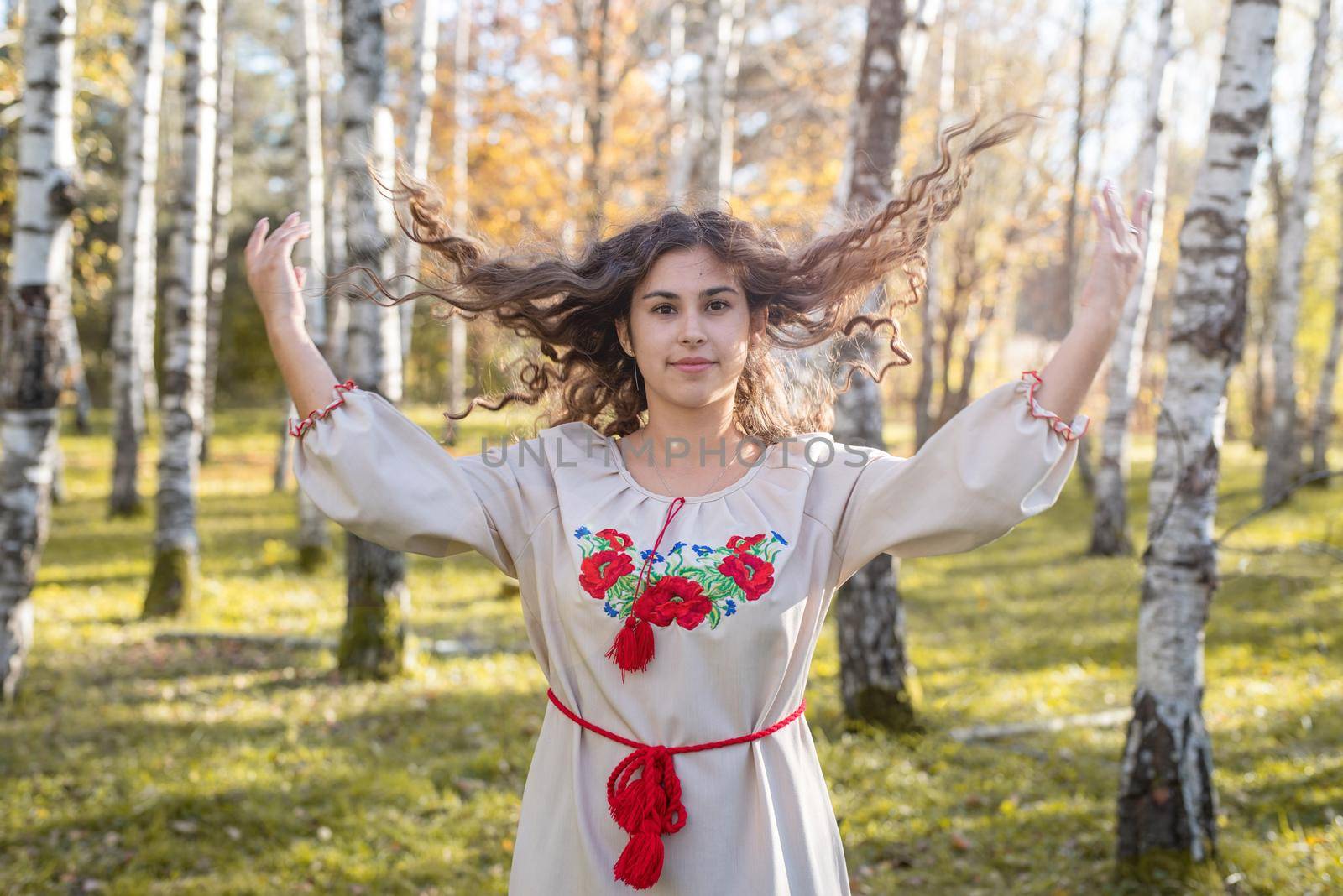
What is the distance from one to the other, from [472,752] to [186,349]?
14.0 feet

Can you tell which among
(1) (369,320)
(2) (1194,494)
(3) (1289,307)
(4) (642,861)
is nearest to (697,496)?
(4) (642,861)

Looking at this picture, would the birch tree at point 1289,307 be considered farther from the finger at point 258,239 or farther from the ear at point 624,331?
the finger at point 258,239

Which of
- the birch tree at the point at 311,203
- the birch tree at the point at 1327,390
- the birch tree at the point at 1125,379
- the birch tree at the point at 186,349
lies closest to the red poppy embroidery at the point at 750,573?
the birch tree at the point at 186,349

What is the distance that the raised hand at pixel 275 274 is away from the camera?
7.02 feet

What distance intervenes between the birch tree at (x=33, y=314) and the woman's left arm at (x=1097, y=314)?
5187 millimetres

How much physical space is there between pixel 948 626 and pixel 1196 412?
15.7ft

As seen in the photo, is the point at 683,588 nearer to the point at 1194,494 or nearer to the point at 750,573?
the point at 750,573

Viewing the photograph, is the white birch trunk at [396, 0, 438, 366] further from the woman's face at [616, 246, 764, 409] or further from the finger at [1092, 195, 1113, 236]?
the finger at [1092, 195, 1113, 236]

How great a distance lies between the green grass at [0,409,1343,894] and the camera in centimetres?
399

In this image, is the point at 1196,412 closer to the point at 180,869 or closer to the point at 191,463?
the point at 180,869

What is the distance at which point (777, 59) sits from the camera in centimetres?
1889

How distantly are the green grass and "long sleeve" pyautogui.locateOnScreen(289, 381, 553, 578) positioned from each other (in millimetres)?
2302

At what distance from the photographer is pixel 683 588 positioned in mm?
2135

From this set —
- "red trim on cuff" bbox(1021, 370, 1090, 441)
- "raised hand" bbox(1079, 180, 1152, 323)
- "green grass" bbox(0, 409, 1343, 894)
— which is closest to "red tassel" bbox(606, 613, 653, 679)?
"red trim on cuff" bbox(1021, 370, 1090, 441)
